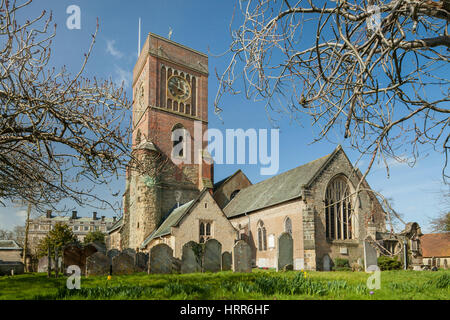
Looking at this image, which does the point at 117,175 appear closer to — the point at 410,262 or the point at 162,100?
the point at 410,262

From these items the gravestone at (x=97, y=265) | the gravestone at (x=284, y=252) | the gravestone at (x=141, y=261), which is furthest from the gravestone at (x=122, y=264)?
the gravestone at (x=284, y=252)

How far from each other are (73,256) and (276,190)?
1533cm

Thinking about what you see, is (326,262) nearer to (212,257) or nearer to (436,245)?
(212,257)

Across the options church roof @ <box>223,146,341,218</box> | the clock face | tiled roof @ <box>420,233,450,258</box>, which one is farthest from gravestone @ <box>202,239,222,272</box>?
tiled roof @ <box>420,233,450,258</box>

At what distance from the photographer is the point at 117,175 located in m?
6.93

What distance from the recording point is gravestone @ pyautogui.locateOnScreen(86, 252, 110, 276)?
13.2 meters

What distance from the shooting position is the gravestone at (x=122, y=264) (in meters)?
13.8

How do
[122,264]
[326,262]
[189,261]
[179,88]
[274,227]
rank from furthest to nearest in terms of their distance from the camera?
[179,88], [274,227], [326,262], [189,261], [122,264]

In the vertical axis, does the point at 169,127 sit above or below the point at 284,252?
above

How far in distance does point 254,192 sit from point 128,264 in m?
17.7

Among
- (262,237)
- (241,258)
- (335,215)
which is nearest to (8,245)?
(262,237)

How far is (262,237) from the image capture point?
A: 25.3m

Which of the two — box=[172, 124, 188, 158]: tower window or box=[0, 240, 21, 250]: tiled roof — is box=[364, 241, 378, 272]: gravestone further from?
box=[0, 240, 21, 250]: tiled roof

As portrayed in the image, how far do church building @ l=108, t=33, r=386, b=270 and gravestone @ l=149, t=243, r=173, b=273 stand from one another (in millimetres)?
3930
